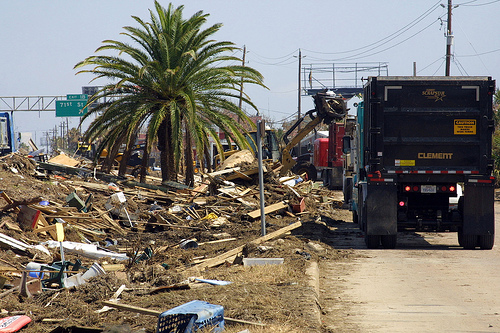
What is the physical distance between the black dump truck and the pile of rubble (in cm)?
194

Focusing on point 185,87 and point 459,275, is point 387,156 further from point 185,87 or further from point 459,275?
point 185,87

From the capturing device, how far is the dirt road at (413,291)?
6422 millimetres

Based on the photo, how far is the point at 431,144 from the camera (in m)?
11.9

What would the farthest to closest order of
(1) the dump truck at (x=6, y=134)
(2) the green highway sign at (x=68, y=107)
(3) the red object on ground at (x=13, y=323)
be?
(2) the green highway sign at (x=68, y=107) → (1) the dump truck at (x=6, y=134) → (3) the red object on ground at (x=13, y=323)

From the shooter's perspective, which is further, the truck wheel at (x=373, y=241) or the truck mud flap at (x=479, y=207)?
the truck wheel at (x=373, y=241)

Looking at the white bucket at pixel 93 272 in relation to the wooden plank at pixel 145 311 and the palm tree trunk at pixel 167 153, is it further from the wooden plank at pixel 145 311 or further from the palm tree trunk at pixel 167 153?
the palm tree trunk at pixel 167 153

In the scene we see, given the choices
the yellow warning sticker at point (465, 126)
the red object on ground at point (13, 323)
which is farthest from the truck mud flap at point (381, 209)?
the red object on ground at point (13, 323)

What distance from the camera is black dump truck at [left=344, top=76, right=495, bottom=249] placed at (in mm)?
11805

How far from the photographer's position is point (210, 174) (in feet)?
63.0

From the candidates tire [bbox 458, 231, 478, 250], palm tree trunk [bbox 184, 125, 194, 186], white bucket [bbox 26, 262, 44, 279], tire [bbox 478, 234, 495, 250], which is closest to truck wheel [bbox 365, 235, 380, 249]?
tire [bbox 458, 231, 478, 250]

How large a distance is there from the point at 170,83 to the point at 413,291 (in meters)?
13.5

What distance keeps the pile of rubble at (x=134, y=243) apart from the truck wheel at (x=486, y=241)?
342 cm

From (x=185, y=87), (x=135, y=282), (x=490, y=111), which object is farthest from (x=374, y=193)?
(x=185, y=87)

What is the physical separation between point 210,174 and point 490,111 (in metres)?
9.79
